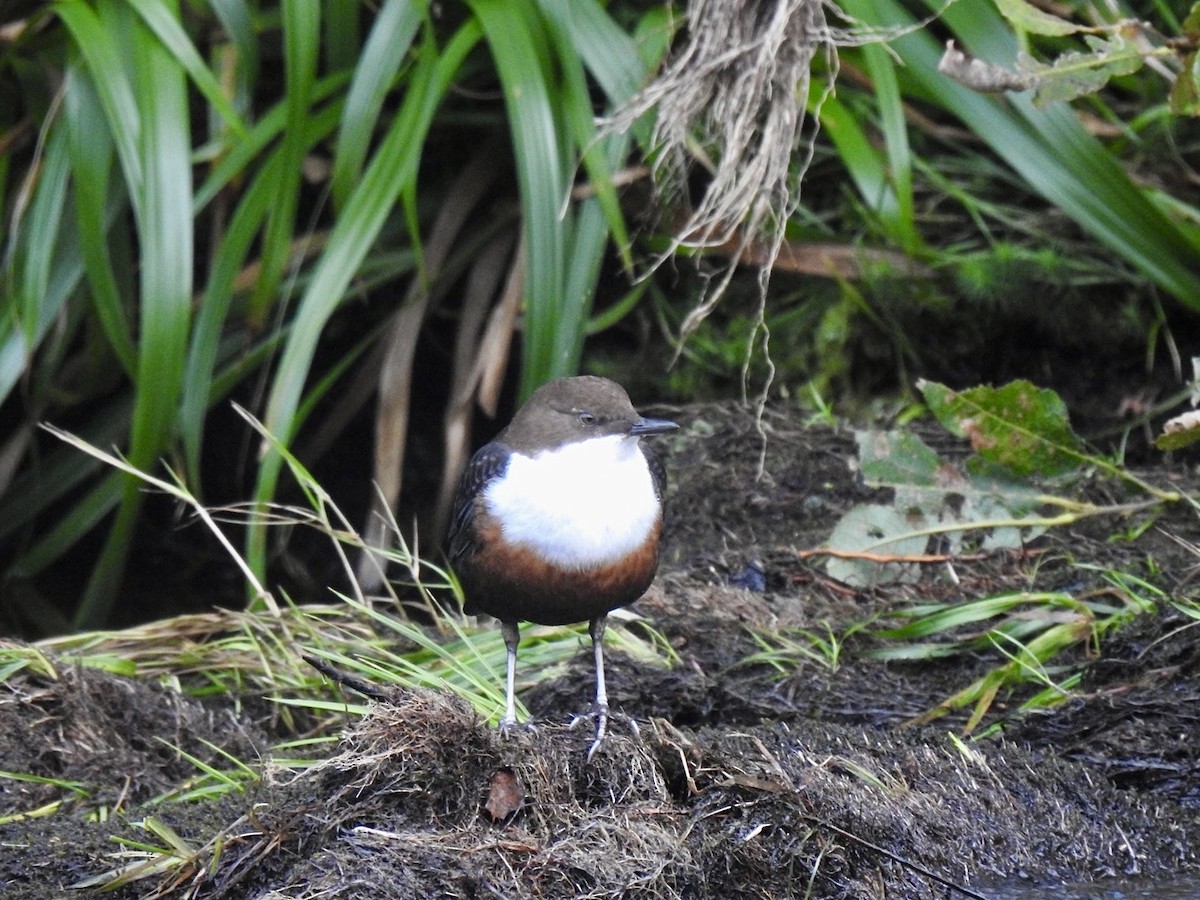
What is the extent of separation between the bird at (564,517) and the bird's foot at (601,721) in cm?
8

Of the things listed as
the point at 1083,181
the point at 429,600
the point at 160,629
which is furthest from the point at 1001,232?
the point at 160,629

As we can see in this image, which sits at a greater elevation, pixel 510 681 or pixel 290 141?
pixel 290 141

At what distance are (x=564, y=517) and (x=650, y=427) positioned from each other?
0.96 ft

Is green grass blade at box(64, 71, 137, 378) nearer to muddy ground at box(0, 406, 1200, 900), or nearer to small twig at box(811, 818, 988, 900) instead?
muddy ground at box(0, 406, 1200, 900)

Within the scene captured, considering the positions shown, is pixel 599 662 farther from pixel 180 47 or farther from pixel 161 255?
pixel 180 47

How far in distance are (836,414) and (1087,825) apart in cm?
246

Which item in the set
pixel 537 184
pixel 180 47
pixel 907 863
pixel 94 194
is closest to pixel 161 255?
pixel 94 194

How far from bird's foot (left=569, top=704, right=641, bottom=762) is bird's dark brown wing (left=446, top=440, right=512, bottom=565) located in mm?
572

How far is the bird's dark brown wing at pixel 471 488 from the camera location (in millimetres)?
3357

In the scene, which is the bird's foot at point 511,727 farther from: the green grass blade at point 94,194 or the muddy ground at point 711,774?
the green grass blade at point 94,194

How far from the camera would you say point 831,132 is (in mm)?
4750

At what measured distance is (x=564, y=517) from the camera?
3.18 metres

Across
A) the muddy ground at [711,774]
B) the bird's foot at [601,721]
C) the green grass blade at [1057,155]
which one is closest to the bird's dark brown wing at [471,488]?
the muddy ground at [711,774]

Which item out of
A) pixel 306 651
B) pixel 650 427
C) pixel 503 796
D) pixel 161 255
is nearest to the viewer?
pixel 503 796
